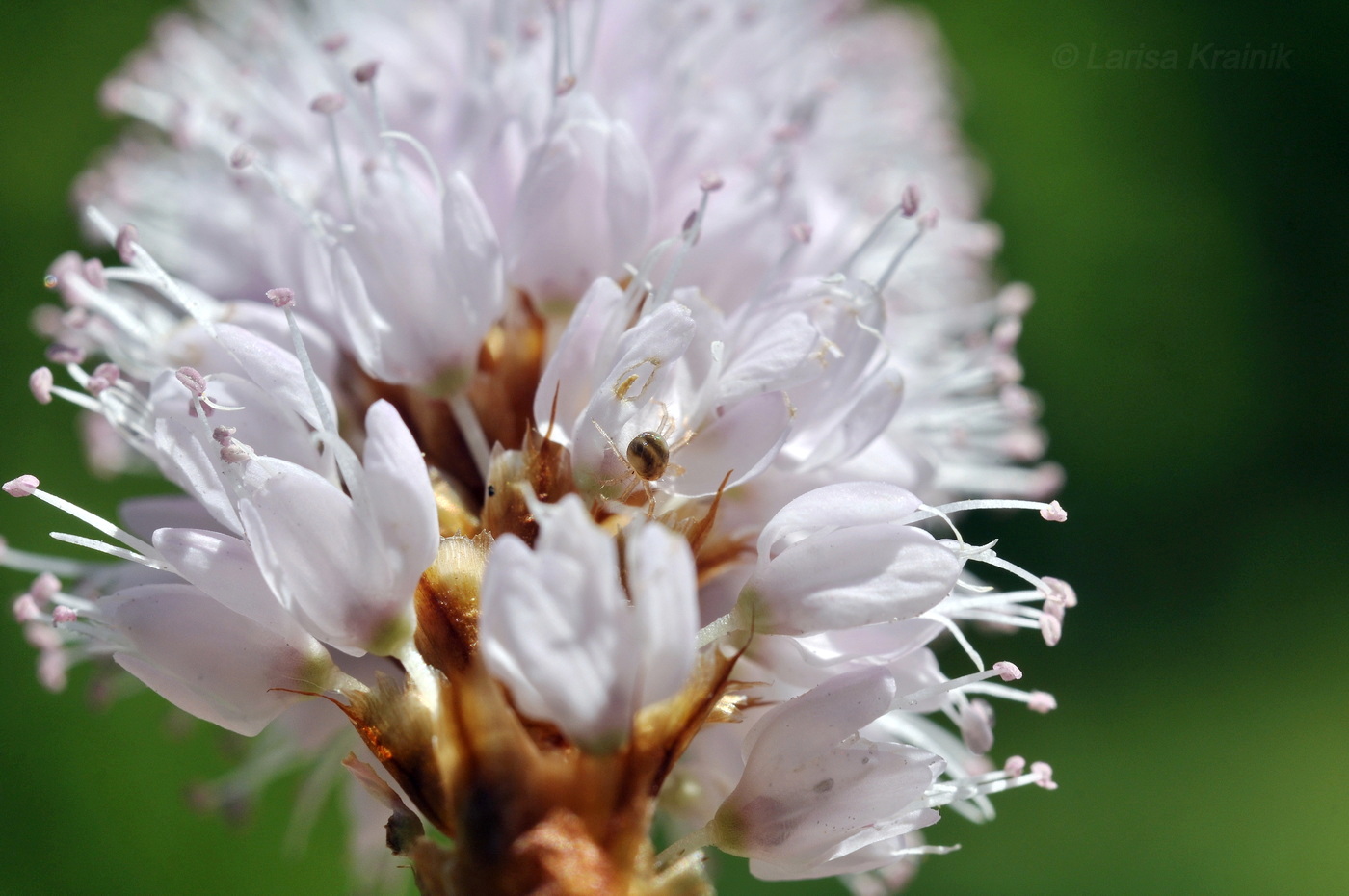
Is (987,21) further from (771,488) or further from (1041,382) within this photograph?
(771,488)

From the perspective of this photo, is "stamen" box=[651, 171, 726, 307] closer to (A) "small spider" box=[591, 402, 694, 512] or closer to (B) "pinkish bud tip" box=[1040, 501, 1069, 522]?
(A) "small spider" box=[591, 402, 694, 512]

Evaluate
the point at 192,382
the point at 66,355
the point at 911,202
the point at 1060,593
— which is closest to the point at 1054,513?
the point at 1060,593

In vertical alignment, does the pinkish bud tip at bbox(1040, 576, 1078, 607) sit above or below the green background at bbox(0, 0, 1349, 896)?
above

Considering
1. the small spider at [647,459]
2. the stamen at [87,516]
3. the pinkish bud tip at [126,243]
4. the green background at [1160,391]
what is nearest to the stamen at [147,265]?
the pinkish bud tip at [126,243]

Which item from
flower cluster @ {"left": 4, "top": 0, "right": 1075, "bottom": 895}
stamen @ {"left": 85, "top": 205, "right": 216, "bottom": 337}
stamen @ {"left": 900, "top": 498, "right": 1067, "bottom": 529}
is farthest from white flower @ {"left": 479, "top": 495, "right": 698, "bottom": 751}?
stamen @ {"left": 85, "top": 205, "right": 216, "bottom": 337}

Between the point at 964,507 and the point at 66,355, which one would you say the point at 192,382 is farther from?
the point at 964,507

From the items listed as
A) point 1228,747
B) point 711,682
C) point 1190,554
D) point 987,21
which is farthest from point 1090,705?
point 711,682

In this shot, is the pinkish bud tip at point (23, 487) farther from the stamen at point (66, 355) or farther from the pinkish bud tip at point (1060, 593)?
the pinkish bud tip at point (1060, 593)
